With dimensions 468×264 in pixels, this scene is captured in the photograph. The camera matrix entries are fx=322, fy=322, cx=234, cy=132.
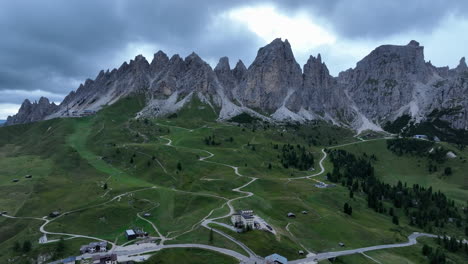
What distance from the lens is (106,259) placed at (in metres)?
75.4

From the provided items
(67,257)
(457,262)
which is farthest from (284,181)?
(67,257)

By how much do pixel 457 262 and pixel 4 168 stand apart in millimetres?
225369

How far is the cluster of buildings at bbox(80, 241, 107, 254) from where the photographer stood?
3378 inches

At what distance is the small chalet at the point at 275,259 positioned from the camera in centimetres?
7612

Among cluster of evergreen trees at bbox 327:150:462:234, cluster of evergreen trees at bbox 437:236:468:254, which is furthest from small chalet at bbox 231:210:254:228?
cluster of evergreen trees at bbox 327:150:462:234

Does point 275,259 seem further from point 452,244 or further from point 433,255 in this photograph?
point 452,244

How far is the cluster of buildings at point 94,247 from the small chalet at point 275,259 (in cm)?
4367

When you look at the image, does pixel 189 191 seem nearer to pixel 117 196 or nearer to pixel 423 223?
pixel 117 196

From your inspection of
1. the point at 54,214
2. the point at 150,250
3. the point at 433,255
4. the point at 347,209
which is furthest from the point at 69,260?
the point at 433,255

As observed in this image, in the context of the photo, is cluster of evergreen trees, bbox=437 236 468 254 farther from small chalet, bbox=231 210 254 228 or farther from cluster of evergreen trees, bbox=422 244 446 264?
small chalet, bbox=231 210 254 228

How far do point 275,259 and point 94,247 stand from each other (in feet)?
159

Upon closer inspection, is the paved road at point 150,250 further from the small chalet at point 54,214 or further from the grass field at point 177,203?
the small chalet at point 54,214

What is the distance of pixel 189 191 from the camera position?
142 meters

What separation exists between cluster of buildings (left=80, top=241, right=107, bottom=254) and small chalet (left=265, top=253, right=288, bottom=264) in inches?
1719
